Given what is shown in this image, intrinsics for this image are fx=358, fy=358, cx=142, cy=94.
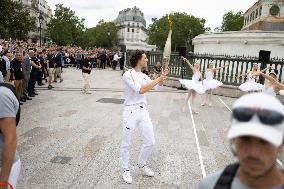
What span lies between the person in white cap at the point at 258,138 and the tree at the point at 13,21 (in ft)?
112

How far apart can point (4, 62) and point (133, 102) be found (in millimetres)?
Result: 7972

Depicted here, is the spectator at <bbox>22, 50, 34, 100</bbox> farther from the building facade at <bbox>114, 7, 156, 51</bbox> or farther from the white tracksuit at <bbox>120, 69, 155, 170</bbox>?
the building facade at <bbox>114, 7, 156, 51</bbox>

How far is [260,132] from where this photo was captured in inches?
58.6

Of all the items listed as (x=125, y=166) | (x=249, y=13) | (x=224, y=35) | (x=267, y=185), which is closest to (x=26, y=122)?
(x=125, y=166)

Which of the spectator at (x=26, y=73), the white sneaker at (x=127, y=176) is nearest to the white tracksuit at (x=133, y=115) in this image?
the white sneaker at (x=127, y=176)

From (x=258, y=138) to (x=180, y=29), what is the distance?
110345mm

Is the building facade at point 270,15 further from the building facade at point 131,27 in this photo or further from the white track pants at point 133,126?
the building facade at point 131,27

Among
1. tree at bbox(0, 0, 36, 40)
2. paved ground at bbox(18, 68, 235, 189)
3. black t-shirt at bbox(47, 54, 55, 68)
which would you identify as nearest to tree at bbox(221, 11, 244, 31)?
tree at bbox(0, 0, 36, 40)

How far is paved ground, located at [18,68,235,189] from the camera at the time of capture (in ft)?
20.0

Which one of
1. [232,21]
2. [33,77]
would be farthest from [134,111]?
[232,21]

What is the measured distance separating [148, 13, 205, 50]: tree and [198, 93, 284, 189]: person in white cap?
106 meters

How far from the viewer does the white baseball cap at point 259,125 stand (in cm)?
149

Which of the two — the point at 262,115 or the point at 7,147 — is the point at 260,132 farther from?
the point at 7,147

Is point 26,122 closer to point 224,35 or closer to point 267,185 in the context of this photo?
point 267,185
